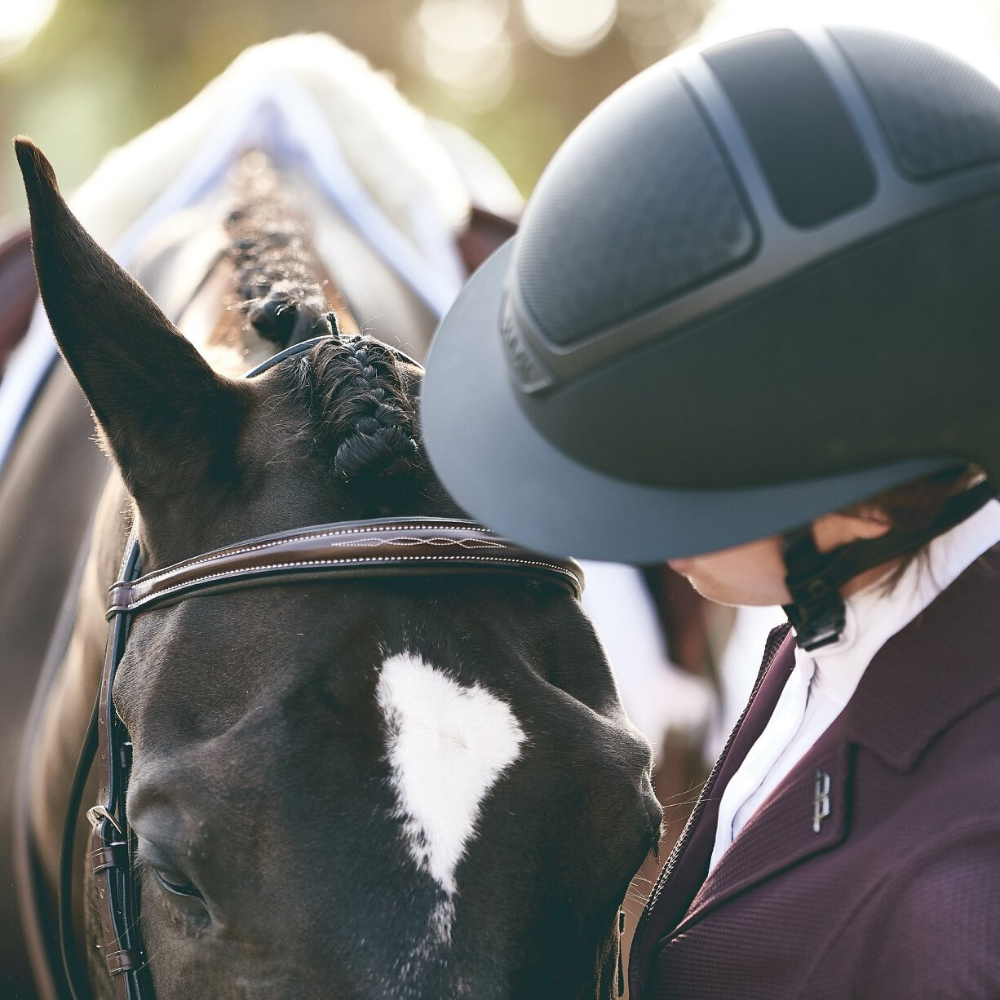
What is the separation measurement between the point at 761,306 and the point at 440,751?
2.45 feet

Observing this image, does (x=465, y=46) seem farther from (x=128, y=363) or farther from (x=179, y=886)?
(x=179, y=886)

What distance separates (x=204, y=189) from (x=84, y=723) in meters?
1.76

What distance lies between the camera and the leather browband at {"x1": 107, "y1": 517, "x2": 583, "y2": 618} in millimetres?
1682

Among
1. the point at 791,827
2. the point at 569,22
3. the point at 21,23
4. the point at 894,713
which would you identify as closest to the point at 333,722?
the point at 791,827

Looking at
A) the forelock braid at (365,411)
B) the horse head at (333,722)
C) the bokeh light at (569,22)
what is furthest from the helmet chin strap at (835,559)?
the bokeh light at (569,22)

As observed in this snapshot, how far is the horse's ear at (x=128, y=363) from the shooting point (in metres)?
1.69

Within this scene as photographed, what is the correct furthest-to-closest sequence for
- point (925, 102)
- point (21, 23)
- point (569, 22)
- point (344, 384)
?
1. point (569, 22)
2. point (21, 23)
3. point (344, 384)
4. point (925, 102)

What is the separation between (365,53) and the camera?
19.8 m

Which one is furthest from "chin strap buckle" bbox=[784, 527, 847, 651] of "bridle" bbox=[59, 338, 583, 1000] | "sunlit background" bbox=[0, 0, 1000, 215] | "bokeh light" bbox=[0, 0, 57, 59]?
"bokeh light" bbox=[0, 0, 57, 59]

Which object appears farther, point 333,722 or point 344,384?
point 344,384

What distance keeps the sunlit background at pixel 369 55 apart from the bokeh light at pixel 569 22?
0.03 m

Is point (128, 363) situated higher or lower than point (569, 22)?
lower

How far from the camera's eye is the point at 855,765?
141 centimetres

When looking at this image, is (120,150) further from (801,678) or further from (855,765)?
(855,765)
